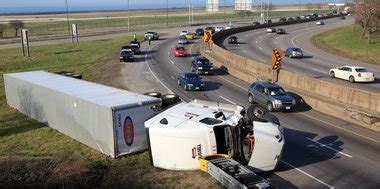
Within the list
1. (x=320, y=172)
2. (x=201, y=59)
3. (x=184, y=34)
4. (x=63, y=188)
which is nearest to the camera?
(x=63, y=188)

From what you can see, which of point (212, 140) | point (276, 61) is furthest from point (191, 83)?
point (212, 140)

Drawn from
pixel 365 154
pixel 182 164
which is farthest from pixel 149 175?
pixel 365 154

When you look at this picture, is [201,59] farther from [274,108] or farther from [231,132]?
[231,132]

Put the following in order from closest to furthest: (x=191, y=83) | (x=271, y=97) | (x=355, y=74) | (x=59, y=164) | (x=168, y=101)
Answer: (x=59, y=164)
(x=168, y=101)
(x=271, y=97)
(x=191, y=83)
(x=355, y=74)

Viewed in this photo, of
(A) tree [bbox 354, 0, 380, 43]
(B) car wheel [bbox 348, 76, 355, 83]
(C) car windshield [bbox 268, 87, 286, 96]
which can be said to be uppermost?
(A) tree [bbox 354, 0, 380, 43]

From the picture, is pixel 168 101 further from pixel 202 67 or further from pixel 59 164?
pixel 202 67

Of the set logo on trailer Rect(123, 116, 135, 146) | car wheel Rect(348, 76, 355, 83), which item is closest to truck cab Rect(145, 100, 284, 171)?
logo on trailer Rect(123, 116, 135, 146)

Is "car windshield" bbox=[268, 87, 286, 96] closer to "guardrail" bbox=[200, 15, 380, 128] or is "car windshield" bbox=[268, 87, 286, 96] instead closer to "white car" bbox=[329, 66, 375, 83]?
"guardrail" bbox=[200, 15, 380, 128]
